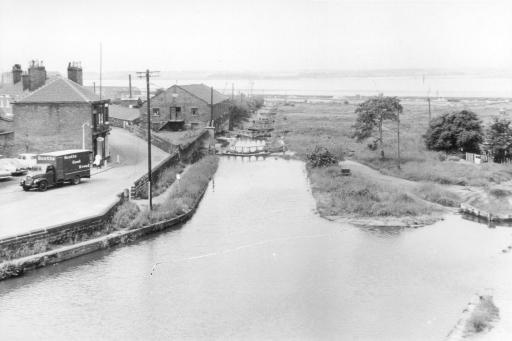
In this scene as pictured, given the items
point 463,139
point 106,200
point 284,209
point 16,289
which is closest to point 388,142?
point 463,139

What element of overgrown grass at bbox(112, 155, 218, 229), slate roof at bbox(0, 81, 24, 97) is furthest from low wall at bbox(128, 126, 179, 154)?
slate roof at bbox(0, 81, 24, 97)

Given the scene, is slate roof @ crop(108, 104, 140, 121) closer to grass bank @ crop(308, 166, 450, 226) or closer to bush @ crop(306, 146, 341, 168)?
bush @ crop(306, 146, 341, 168)

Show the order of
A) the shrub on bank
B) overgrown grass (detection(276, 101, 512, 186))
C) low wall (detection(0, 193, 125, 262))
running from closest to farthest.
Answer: low wall (detection(0, 193, 125, 262))
the shrub on bank
overgrown grass (detection(276, 101, 512, 186))

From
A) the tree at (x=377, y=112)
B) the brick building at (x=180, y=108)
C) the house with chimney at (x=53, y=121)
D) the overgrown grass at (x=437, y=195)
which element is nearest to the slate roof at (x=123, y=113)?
the brick building at (x=180, y=108)

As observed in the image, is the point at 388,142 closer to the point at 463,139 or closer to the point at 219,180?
the point at 463,139

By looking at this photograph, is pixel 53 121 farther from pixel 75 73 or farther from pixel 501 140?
pixel 501 140

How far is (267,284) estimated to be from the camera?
23.3m

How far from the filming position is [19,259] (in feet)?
79.0

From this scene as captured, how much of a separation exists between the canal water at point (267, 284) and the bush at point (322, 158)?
1773 centimetres

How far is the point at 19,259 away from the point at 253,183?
24.2 meters

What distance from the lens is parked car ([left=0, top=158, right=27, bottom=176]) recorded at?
127ft

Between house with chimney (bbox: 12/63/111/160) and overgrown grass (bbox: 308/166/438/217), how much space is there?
17.3 metres

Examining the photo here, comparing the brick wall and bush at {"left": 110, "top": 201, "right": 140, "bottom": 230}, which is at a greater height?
the brick wall

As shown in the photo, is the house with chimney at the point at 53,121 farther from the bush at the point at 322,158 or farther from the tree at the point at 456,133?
the tree at the point at 456,133
